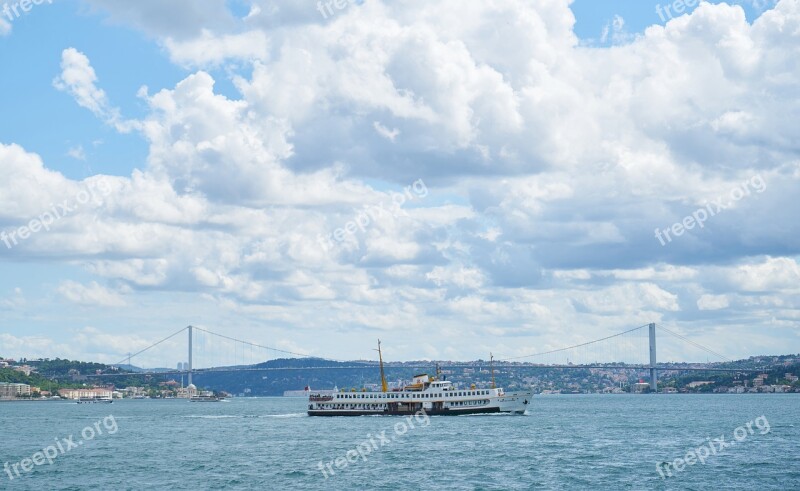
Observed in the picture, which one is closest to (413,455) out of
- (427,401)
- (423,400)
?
(427,401)

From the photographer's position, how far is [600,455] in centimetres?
7269

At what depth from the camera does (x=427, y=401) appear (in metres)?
120

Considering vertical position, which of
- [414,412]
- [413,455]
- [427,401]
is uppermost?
[427,401]

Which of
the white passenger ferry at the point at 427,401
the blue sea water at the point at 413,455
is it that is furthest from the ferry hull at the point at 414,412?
the blue sea water at the point at 413,455

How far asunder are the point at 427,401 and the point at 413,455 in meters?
46.1

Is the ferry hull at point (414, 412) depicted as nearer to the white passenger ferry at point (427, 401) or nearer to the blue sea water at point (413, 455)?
the white passenger ferry at point (427, 401)

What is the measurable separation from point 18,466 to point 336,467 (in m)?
21.7

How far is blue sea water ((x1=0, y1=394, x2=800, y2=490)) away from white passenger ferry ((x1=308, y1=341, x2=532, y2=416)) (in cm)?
411

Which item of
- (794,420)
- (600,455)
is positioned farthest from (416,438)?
(794,420)

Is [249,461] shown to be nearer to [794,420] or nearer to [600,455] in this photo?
[600,455]

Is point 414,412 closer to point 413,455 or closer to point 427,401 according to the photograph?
point 427,401

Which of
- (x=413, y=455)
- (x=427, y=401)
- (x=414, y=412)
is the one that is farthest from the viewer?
(x=414, y=412)

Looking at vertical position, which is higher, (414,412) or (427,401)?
(427,401)

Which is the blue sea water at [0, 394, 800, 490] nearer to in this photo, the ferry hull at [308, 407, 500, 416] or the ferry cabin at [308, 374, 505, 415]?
the ferry hull at [308, 407, 500, 416]
